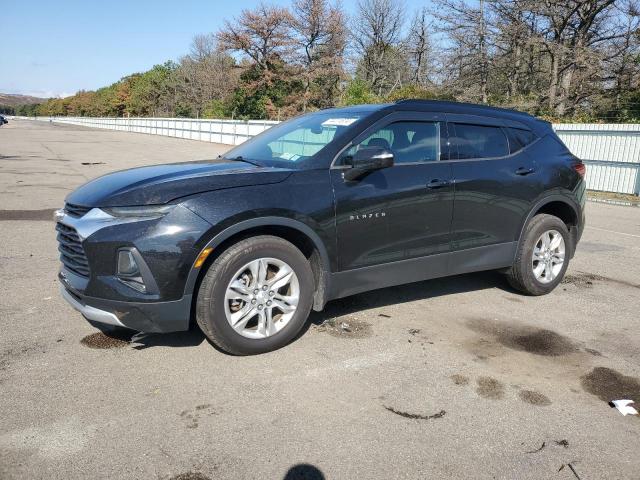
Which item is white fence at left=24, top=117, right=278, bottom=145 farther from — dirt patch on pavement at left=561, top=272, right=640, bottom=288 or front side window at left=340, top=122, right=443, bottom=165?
front side window at left=340, top=122, right=443, bottom=165

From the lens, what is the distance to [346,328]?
4500 millimetres

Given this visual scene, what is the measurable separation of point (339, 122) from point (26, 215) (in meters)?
6.82

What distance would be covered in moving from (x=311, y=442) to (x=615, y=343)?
9.25 feet

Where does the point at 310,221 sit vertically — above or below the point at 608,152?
below

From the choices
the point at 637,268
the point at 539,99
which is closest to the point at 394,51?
the point at 539,99

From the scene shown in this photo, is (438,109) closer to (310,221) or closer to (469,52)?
(310,221)

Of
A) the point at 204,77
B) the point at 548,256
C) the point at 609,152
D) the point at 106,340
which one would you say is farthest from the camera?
the point at 204,77

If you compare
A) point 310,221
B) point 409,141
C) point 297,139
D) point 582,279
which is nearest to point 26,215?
point 297,139

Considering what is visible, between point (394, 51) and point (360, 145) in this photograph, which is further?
point (394, 51)

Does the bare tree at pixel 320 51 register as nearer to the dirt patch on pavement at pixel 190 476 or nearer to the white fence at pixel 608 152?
the white fence at pixel 608 152

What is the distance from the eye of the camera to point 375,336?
434 cm

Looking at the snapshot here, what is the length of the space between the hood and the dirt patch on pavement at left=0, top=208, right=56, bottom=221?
18.3 feet

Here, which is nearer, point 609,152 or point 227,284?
point 227,284

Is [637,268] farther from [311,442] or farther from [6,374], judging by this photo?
[6,374]
